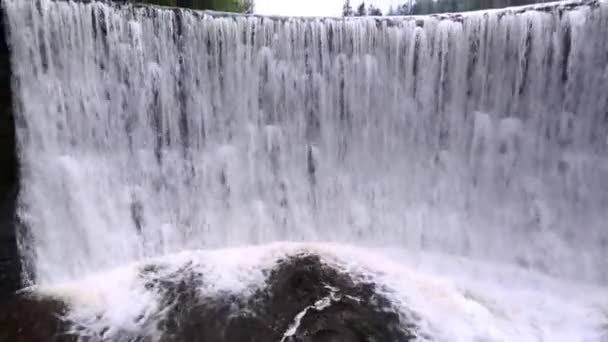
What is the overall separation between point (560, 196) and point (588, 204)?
33 cm

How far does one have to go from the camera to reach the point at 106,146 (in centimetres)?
598

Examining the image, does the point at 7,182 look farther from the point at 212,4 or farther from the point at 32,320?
the point at 212,4

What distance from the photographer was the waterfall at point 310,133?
5.61 meters

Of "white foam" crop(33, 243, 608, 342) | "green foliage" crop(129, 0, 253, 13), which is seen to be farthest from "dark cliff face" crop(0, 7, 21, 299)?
"green foliage" crop(129, 0, 253, 13)

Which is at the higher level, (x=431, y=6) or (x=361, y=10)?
(x=361, y=10)

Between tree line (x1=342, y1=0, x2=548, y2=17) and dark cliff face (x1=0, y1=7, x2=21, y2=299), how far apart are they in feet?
31.3

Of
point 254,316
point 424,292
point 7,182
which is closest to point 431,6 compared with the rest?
point 424,292

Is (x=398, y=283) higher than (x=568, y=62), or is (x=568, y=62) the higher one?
(x=568, y=62)

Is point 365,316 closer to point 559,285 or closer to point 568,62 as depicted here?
point 559,285

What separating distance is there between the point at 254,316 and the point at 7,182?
3.25m

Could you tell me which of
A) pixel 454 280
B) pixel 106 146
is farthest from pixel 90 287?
pixel 454 280

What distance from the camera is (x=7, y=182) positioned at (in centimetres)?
516

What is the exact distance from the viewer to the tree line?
1040 centimetres

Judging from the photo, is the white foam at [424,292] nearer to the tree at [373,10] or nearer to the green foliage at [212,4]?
the green foliage at [212,4]
